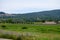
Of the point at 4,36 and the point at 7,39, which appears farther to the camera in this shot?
the point at 4,36

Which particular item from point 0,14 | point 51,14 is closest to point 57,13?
point 51,14

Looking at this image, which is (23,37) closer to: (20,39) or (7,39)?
(20,39)

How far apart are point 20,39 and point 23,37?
0.25 meters

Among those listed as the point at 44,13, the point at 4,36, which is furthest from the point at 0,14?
the point at 4,36

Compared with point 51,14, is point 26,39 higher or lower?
higher

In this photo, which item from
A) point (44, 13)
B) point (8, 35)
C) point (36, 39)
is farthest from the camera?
point (44, 13)

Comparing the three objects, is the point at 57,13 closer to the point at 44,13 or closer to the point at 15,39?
the point at 44,13

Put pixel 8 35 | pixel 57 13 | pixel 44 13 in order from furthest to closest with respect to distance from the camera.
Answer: pixel 44 13, pixel 57 13, pixel 8 35

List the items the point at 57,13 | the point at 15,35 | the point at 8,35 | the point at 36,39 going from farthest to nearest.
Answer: the point at 57,13, the point at 8,35, the point at 15,35, the point at 36,39

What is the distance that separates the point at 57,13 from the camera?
14262 centimetres

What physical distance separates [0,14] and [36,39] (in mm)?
141068

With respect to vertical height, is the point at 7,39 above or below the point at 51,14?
above

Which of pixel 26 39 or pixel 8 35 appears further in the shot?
pixel 8 35

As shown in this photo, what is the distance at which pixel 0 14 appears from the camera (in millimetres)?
153125
